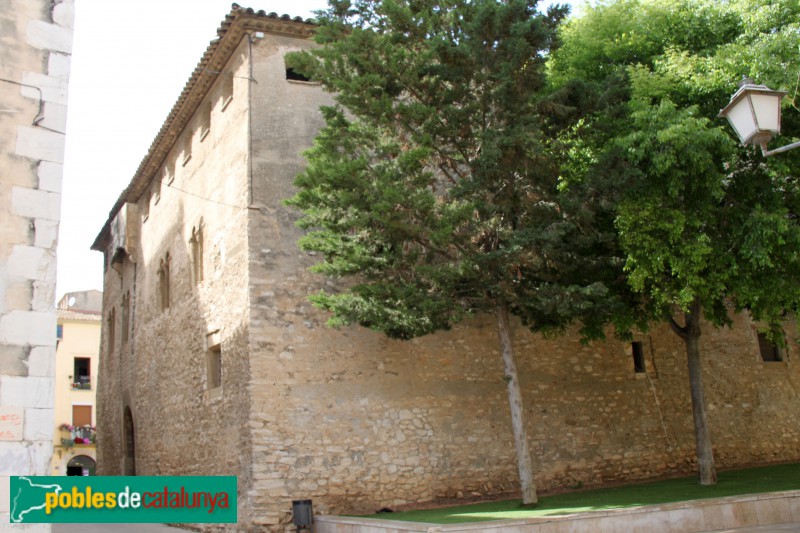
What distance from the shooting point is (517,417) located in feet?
39.1

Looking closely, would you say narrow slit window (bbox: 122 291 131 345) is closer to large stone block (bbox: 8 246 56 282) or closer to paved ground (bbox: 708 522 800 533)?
large stone block (bbox: 8 246 56 282)

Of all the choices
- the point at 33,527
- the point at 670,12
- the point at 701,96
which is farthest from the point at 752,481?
the point at 33,527

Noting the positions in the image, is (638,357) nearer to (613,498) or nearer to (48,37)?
(613,498)

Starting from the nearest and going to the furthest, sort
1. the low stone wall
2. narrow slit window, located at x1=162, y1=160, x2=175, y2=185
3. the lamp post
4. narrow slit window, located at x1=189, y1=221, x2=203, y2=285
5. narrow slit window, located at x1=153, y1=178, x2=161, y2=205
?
the lamp post
the low stone wall
narrow slit window, located at x1=189, y1=221, x2=203, y2=285
narrow slit window, located at x1=162, y1=160, x2=175, y2=185
narrow slit window, located at x1=153, y1=178, x2=161, y2=205

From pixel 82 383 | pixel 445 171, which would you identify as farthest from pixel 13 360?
pixel 82 383

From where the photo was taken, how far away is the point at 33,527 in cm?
618

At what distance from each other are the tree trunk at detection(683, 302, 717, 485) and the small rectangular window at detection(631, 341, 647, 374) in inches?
90.6

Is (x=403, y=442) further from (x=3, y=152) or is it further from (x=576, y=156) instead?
(x=3, y=152)

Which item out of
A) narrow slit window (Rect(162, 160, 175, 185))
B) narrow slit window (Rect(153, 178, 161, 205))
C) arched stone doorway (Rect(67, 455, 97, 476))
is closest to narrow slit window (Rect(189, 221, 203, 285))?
narrow slit window (Rect(162, 160, 175, 185))

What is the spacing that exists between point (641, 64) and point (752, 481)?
24.0ft

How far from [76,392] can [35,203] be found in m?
32.8

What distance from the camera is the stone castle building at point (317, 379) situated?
1279 cm

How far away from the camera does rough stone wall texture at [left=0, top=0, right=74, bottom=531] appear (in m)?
6.28

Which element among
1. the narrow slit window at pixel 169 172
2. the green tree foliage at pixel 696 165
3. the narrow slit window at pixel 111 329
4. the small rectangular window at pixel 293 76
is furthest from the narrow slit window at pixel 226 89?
the narrow slit window at pixel 111 329
